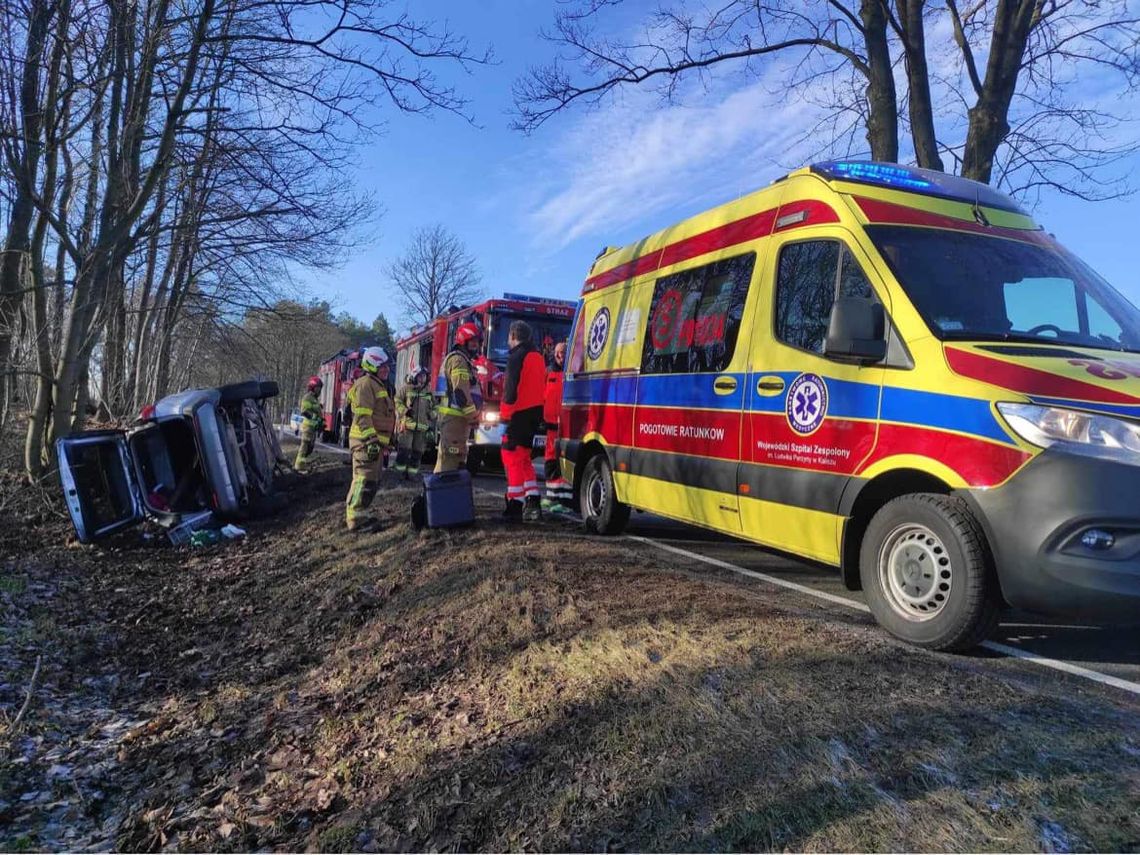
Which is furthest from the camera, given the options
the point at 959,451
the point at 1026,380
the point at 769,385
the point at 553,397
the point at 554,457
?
the point at 553,397

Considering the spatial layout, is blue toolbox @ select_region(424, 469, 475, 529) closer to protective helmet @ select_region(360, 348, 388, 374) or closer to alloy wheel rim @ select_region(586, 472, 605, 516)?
alloy wheel rim @ select_region(586, 472, 605, 516)

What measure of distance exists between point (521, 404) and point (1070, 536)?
194 inches

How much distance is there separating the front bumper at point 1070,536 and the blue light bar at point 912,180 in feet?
7.12

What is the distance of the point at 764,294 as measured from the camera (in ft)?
15.9

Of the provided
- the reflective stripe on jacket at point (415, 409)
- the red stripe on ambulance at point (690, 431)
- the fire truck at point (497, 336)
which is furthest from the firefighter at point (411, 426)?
the red stripe on ambulance at point (690, 431)

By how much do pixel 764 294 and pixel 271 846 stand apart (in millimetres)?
4089

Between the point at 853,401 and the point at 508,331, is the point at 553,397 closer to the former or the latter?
the point at 508,331

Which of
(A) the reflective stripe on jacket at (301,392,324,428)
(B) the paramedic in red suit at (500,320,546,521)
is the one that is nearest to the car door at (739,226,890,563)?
(B) the paramedic in red suit at (500,320,546,521)

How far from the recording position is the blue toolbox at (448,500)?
6.64 meters

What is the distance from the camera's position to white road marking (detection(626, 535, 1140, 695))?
326cm

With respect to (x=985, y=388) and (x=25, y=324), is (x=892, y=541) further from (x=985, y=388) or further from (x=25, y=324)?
(x=25, y=324)

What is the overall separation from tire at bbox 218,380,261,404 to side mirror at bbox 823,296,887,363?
800 cm

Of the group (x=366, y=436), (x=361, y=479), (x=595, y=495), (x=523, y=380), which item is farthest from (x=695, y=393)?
(x=361, y=479)

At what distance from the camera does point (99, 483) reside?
814 cm
